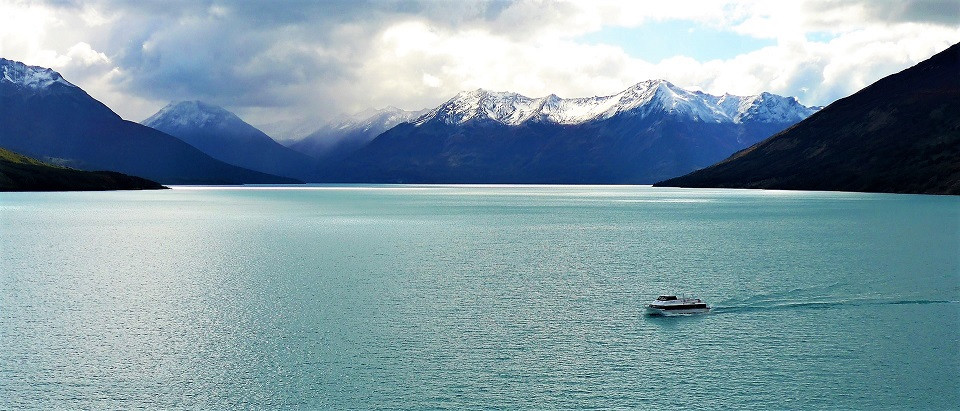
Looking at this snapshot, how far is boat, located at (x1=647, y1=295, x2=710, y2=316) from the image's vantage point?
64312 millimetres

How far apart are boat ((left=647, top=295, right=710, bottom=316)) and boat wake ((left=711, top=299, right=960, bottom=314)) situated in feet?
4.87

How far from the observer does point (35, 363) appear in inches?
1925

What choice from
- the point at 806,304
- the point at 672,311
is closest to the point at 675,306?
the point at 672,311

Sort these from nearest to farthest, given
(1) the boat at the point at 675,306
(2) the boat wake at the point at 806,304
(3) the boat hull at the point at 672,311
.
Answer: (3) the boat hull at the point at 672,311
(1) the boat at the point at 675,306
(2) the boat wake at the point at 806,304

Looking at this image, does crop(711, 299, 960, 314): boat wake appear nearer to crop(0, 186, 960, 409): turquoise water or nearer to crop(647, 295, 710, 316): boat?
crop(0, 186, 960, 409): turquoise water

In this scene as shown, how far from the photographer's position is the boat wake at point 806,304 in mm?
66938

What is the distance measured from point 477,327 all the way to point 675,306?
16454 millimetres

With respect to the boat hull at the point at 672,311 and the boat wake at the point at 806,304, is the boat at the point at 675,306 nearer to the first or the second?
the boat hull at the point at 672,311

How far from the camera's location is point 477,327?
195 ft

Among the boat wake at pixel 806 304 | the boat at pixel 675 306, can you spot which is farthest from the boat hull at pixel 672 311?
the boat wake at pixel 806 304

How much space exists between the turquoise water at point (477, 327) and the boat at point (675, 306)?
5.41 feet

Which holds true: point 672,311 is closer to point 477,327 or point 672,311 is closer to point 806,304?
point 806,304

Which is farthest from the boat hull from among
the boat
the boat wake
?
the boat wake

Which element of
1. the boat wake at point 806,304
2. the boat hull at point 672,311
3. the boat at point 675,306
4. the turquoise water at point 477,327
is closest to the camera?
the turquoise water at point 477,327
